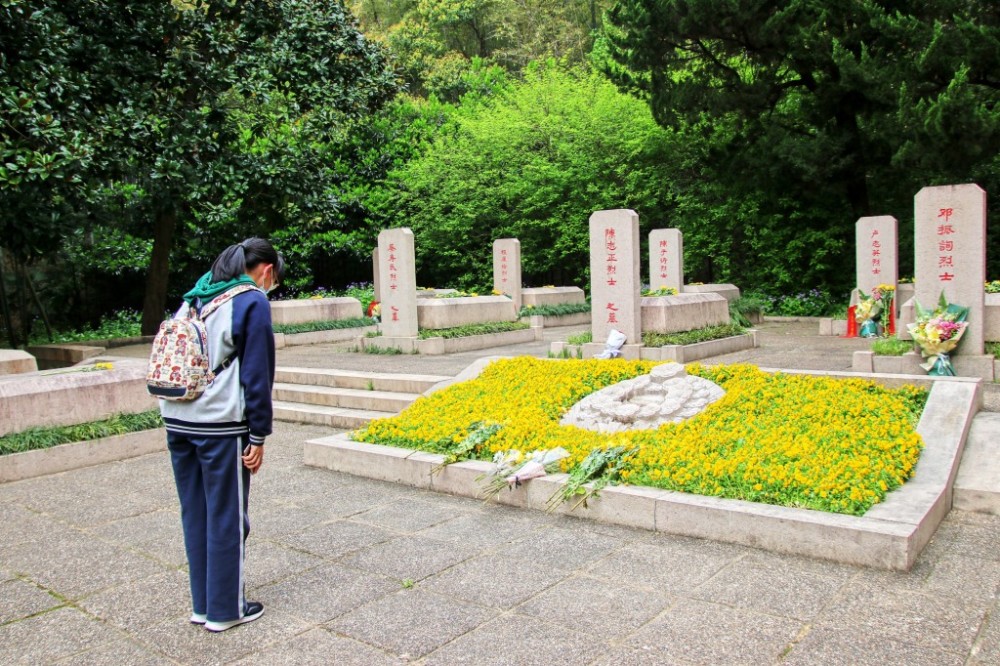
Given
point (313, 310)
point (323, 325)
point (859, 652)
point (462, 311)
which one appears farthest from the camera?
point (313, 310)

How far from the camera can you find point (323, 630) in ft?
10.5

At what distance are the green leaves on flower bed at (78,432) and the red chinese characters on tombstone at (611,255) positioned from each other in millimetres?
5718

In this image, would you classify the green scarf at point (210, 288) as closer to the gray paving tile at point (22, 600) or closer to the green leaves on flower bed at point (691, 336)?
the gray paving tile at point (22, 600)

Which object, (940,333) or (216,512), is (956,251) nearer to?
(940,333)

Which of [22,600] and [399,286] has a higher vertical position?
[399,286]

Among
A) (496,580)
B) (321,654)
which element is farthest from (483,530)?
(321,654)

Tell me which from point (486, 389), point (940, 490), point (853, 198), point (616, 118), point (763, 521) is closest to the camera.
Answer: point (763, 521)

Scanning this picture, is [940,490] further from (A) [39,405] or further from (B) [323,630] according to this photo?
(A) [39,405]

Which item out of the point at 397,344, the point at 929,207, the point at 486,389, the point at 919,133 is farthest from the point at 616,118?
the point at 486,389

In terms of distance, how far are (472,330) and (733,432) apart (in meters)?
8.64

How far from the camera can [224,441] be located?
10.4 ft

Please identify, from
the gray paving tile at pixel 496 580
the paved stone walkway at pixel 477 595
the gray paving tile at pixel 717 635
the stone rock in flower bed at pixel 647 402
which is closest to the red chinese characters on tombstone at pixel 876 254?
the stone rock in flower bed at pixel 647 402

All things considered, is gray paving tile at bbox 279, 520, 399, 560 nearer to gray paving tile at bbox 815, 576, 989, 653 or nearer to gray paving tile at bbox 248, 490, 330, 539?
gray paving tile at bbox 248, 490, 330, 539

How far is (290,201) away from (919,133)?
Answer: 38.7 ft
